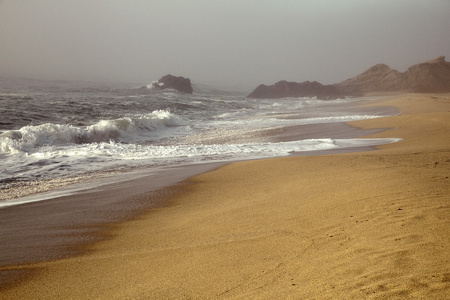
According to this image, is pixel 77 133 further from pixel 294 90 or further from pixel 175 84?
pixel 294 90

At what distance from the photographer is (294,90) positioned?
61.6 m

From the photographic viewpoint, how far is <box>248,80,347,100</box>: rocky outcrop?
59.7 m

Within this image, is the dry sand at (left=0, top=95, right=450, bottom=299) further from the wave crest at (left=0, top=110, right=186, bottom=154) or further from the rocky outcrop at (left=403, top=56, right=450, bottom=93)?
the rocky outcrop at (left=403, top=56, right=450, bottom=93)

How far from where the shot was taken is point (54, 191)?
6105 mm

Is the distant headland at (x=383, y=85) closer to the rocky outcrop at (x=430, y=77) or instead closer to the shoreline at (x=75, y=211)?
the rocky outcrop at (x=430, y=77)

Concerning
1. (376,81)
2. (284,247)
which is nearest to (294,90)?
(376,81)

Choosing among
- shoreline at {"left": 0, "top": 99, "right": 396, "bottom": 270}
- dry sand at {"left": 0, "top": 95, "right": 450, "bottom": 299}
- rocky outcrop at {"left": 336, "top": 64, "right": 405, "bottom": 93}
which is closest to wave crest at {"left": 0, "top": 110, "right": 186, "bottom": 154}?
shoreline at {"left": 0, "top": 99, "right": 396, "bottom": 270}

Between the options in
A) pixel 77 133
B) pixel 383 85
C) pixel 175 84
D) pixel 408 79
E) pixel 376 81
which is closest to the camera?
pixel 77 133

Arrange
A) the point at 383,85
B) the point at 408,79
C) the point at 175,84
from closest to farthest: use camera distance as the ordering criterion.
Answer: the point at 175,84, the point at 408,79, the point at 383,85

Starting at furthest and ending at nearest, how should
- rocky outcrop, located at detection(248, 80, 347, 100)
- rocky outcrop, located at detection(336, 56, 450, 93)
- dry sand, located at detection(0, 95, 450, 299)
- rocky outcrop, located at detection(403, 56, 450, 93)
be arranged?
rocky outcrop, located at detection(248, 80, 347, 100), rocky outcrop, located at detection(336, 56, 450, 93), rocky outcrop, located at detection(403, 56, 450, 93), dry sand, located at detection(0, 95, 450, 299)

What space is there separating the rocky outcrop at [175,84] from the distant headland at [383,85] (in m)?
11.5

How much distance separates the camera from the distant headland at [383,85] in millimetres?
57719

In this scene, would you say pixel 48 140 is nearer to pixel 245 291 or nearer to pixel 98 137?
pixel 98 137

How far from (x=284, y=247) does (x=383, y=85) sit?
66.3 m
